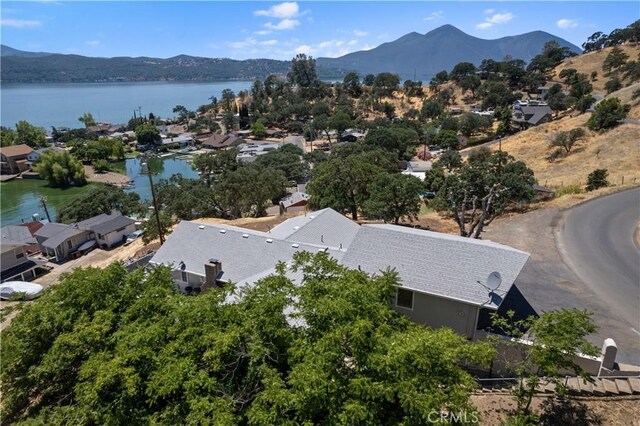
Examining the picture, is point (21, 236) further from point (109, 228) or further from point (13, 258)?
point (109, 228)

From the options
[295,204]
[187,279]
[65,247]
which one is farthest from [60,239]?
[187,279]

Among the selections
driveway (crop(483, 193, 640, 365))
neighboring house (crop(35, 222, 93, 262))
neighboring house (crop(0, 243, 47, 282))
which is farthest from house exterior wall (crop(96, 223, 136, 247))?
driveway (crop(483, 193, 640, 365))

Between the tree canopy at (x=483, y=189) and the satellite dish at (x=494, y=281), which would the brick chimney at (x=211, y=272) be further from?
the tree canopy at (x=483, y=189)

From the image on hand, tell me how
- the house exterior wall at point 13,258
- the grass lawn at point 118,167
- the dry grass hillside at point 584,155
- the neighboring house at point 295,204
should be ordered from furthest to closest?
the grass lawn at point 118,167 < the neighboring house at point 295,204 < the dry grass hillside at point 584,155 < the house exterior wall at point 13,258

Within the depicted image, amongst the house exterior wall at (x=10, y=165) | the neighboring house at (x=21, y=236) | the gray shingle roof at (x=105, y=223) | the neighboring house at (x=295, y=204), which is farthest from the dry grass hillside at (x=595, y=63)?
the house exterior wall at (x=10, y=165)

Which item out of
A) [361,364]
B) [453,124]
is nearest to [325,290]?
[361,364]

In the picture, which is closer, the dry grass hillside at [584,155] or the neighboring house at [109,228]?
the dry grass hillside at [584,155]

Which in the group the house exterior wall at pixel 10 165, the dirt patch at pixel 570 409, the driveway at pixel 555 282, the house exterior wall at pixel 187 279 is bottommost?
the house exterior wall at pixel 10 165
